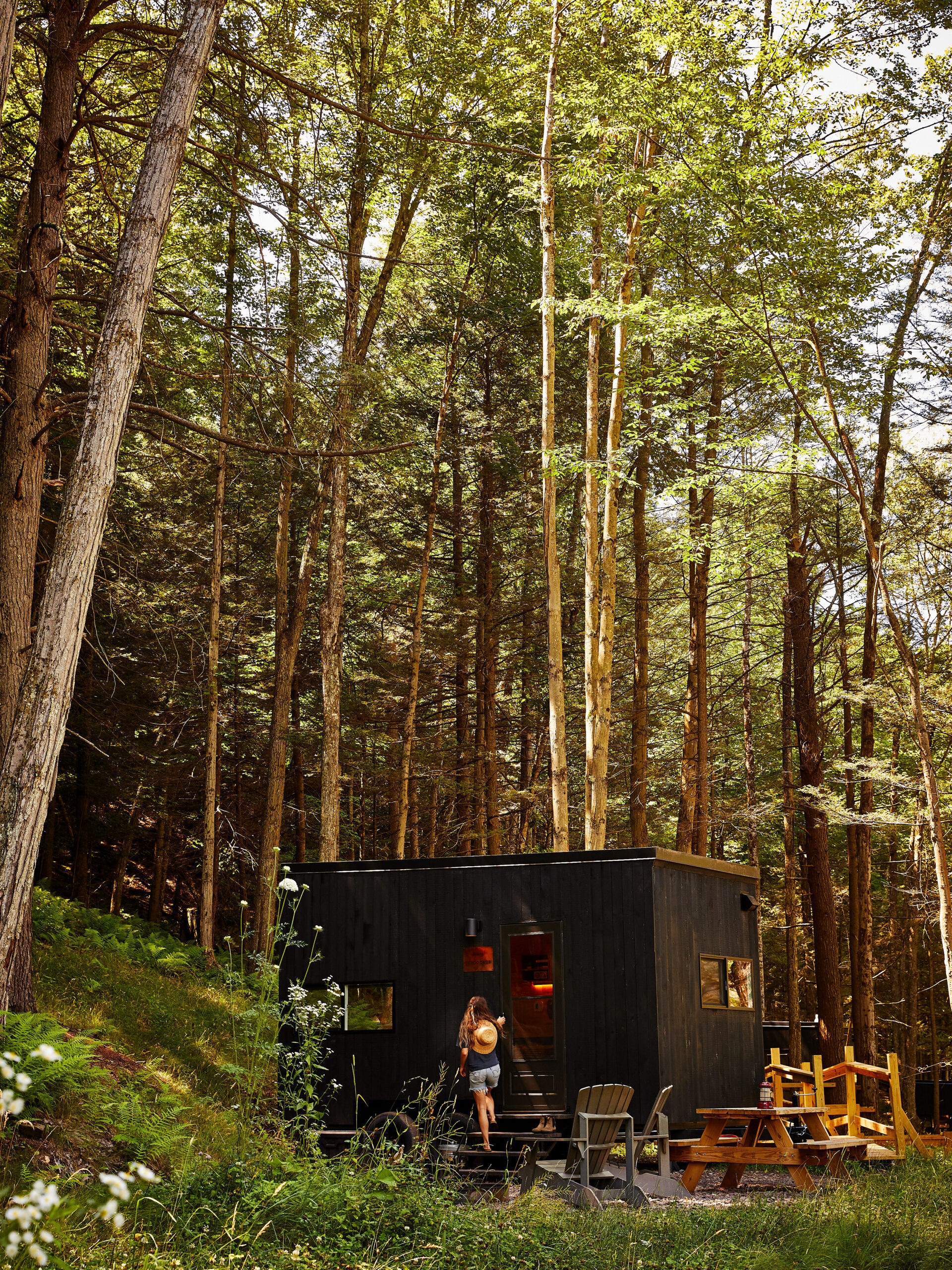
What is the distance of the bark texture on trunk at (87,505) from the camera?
5.59 metres

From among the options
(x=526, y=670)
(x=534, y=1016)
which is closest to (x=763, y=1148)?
(x=534, y=1016)

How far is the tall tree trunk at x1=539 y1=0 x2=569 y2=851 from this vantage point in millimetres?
11922

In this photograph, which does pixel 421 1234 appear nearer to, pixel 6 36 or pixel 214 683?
pixel 6 36

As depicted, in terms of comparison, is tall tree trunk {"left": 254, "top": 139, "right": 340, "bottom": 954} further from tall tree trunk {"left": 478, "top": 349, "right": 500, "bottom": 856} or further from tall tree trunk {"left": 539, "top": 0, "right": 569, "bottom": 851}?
tall tree trunk {"left": 539, "top": 0, "right": 569, "bottom": 851}

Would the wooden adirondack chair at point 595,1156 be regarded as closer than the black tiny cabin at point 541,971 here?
Yes

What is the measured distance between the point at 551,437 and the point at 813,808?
6.94m

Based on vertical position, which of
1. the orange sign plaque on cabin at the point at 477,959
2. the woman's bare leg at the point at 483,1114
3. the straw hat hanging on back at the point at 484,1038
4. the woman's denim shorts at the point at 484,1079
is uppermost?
the orange sign plaque on cabin at the point at 477,959

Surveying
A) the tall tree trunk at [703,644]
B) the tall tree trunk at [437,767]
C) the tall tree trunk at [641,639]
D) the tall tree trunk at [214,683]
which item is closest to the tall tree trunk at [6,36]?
the tall tree trunk at [214,683]

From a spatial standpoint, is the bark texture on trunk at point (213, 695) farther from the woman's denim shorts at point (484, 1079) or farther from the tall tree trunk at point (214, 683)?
the woman's denim shorts at point (484, 1079)

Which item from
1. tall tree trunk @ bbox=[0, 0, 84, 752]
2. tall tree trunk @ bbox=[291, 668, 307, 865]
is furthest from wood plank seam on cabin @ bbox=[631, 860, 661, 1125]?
tall tree trunk @ bbox=[291, 668, 307, 865]

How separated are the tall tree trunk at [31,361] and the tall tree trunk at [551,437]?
231 inches

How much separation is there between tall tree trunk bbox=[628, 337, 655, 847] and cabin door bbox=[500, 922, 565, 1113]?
6954 mm

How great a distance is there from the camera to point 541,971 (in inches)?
363

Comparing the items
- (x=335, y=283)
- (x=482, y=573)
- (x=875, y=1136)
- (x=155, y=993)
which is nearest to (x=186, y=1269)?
(x=155, y=993)
